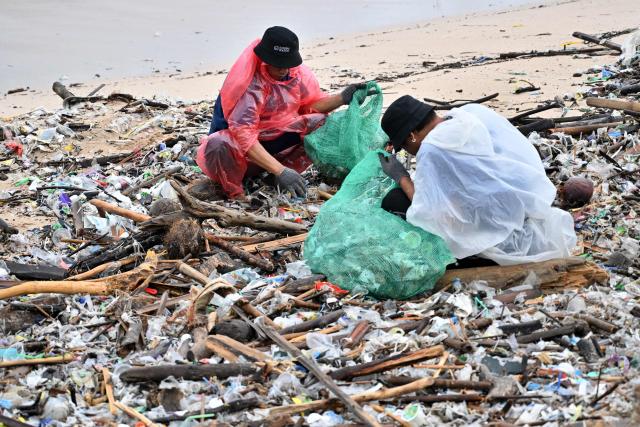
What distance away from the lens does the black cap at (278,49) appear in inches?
248

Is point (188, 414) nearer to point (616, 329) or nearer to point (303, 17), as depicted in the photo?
point (616, 329)

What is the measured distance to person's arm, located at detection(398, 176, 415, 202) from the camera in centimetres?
469

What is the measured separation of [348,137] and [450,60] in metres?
5.94

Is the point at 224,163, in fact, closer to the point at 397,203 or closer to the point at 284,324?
the point at 397,203

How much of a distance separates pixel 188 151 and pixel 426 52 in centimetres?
638

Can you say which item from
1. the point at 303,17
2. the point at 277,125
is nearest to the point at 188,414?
the point at 277,125

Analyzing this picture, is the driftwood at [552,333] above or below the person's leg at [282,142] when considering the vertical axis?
below

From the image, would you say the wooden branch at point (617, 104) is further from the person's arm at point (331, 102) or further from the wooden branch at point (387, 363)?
the wooden branch at point (387, 363)

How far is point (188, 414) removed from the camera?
3.48 m

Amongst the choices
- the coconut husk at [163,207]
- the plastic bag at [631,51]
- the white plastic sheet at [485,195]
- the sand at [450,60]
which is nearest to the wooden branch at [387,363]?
the white plastic sheet at [485,195]

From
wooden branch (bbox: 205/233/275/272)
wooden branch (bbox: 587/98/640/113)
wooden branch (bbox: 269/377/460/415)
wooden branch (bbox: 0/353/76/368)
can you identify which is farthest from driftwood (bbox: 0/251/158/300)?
wooden branch (bbox: 587/98/640/113)

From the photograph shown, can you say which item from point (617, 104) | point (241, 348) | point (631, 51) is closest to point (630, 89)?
point (617, 104)

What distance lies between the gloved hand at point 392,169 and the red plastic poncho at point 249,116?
182 centimetres

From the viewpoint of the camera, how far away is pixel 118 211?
613 centimetres
